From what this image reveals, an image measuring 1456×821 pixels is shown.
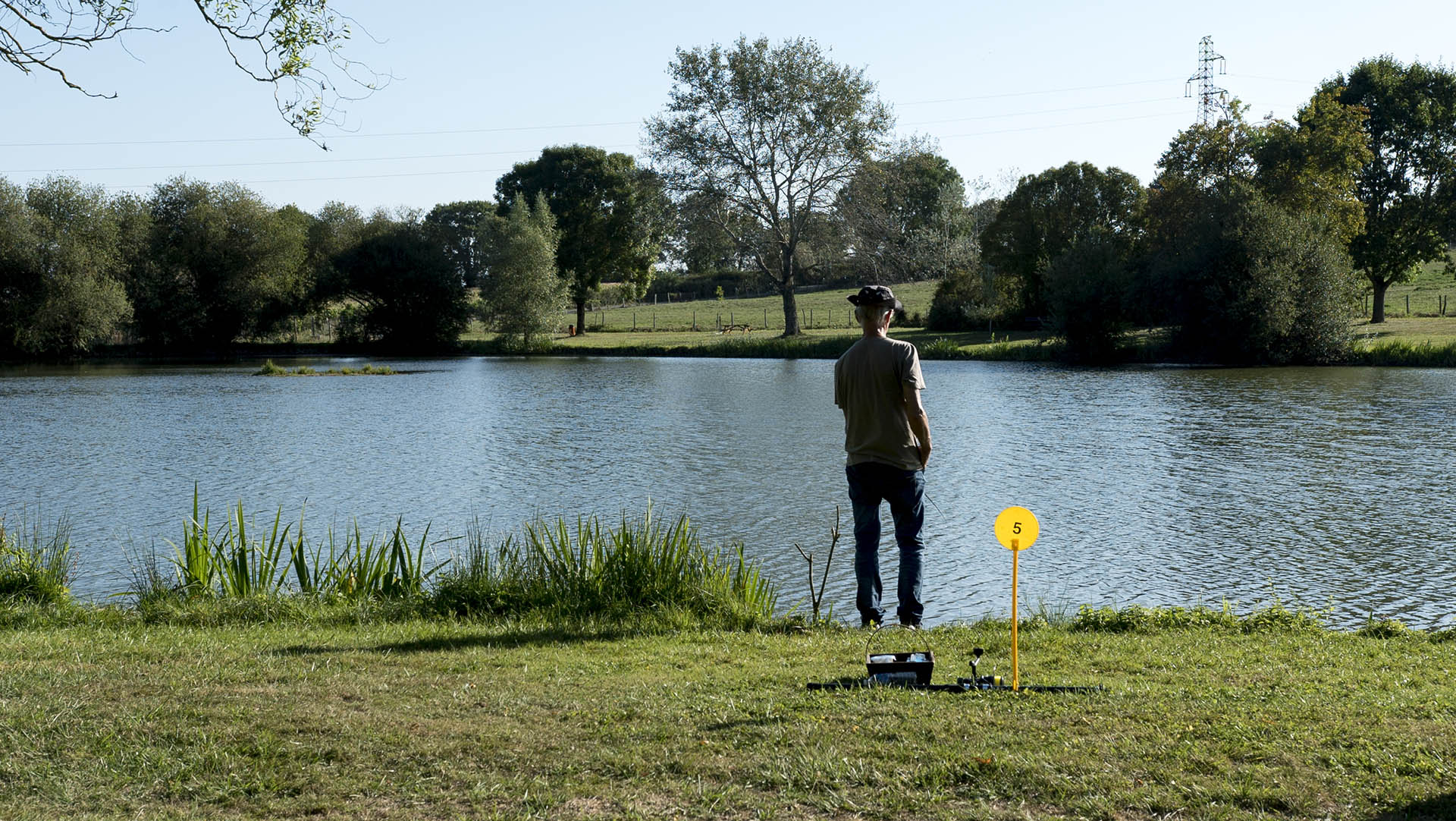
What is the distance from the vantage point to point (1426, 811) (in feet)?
13.4

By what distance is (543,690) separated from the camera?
6.11 metres

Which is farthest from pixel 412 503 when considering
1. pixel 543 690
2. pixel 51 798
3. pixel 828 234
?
pixel 828 234

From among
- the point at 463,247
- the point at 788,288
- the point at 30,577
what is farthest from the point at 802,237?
the point at 30,577

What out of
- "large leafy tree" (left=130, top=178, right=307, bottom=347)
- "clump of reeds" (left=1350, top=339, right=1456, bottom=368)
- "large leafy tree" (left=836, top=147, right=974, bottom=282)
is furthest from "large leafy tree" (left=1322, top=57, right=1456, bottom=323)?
"large leafy tree" (left=130, top=178, right=307, bottom=347)

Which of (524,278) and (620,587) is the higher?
(524,278)

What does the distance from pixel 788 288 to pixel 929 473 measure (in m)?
41.8

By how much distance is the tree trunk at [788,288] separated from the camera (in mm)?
59531

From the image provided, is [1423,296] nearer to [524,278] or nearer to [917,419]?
[524,278]

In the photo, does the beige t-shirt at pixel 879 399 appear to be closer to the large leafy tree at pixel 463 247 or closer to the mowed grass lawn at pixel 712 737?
the mowed grass lawn at pixel 712 737

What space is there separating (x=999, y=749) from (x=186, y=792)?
3.37 meters

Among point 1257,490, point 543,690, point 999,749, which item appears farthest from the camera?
point 1257,490

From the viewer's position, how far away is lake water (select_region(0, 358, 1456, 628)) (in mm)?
12055

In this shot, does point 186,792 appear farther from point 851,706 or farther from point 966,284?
point 966,284

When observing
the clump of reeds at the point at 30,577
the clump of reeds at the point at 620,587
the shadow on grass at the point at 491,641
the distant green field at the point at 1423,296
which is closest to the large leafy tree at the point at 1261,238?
the distant green field at the point at 1423,296
